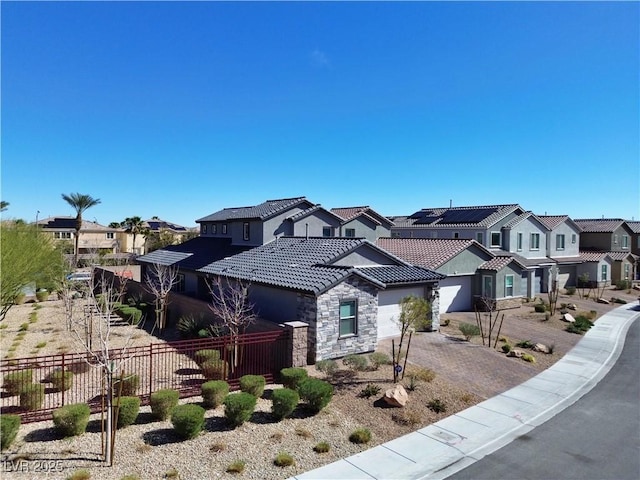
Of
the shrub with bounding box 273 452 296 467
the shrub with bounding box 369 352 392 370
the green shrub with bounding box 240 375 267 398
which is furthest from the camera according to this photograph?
the shrub with bounding box 369 352 392 370

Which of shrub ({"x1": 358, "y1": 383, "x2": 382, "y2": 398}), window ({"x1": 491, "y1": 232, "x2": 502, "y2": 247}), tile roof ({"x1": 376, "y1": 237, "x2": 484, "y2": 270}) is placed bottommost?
shrub ({"x1": 358, "y1": 383, "x2": 382, "y2": 398})

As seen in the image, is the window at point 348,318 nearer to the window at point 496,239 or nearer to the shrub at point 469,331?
the shrub at point 469,331

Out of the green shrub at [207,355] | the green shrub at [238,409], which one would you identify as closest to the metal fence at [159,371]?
the green shrub at [207,355]

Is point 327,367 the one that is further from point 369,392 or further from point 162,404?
point 162,404

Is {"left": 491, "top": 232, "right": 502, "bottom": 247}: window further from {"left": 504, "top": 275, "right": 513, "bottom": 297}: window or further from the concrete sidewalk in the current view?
the concrete sidewalk

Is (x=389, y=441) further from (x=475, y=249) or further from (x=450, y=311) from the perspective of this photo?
(x=475, y=249)

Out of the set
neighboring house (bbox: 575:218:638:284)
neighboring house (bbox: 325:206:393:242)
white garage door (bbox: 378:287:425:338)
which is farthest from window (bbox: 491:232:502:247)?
white garage door (bbox: 378:287:425:338)
